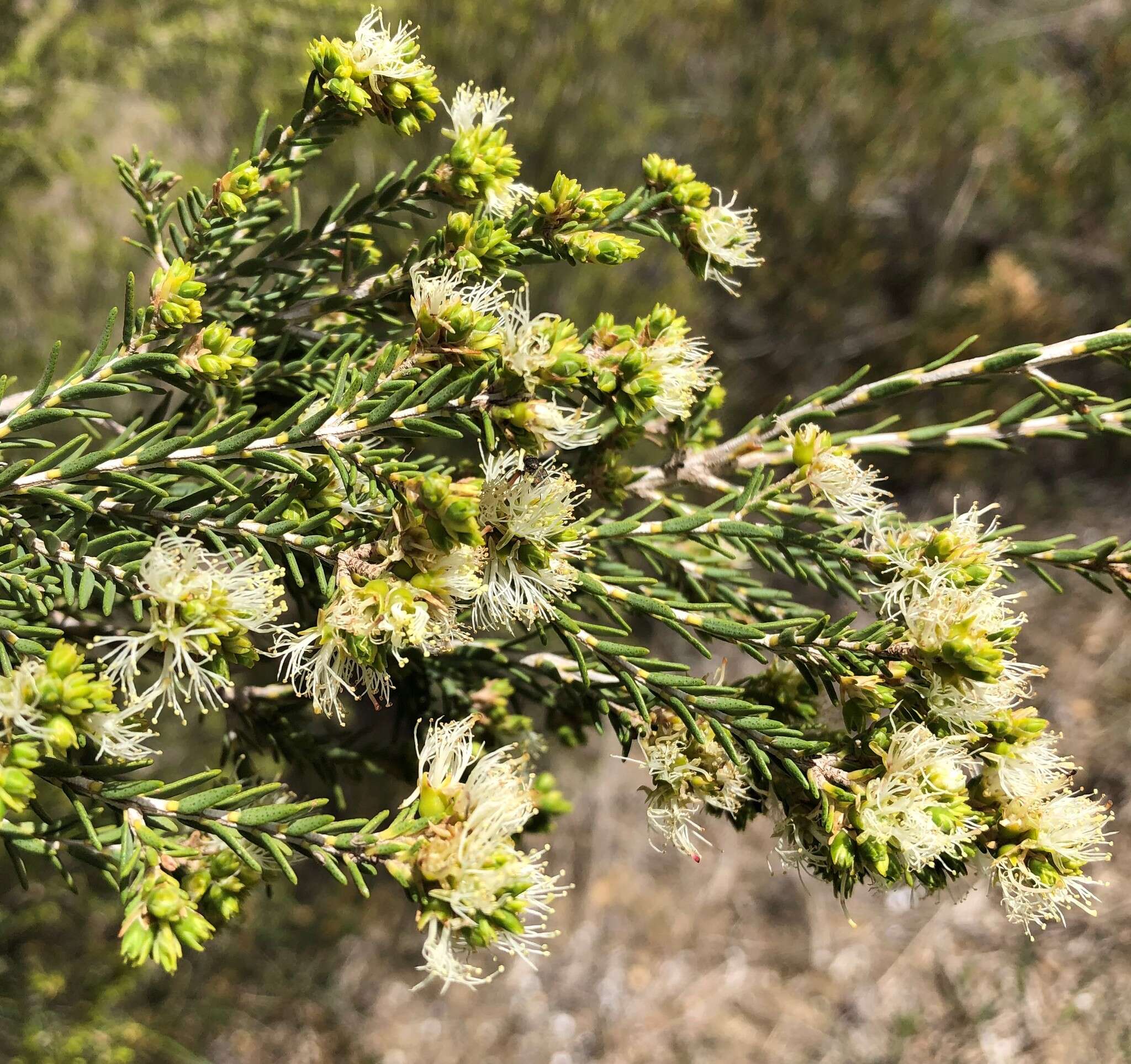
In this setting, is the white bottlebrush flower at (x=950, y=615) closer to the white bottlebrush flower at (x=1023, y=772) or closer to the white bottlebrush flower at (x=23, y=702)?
the white bottlebrush flower at (x=1023, y=772)

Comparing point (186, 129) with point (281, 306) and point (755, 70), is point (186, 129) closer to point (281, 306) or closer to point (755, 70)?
point (755, 70)

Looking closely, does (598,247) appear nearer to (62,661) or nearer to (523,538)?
(523,538)

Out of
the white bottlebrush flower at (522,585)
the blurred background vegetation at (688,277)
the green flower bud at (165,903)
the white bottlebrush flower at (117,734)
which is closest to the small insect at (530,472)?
the white bottlebrush flower at (522,585)

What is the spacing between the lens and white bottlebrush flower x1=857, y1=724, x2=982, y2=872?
3.25ft

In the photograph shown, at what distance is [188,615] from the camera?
94 cm

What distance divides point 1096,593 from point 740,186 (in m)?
3.56

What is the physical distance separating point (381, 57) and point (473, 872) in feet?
3.97

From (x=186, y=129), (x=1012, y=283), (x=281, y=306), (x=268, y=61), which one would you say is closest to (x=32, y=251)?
(x=186, y=129)

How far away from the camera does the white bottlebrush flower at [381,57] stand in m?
1.20

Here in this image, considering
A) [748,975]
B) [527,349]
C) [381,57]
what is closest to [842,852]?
[527,349]

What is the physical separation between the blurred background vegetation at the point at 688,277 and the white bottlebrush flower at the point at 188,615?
2955 mm

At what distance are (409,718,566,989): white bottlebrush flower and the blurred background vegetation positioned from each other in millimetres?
2940

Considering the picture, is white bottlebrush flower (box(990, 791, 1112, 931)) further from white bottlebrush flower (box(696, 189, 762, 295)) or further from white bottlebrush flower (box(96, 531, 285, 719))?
white bottlebrush flower (box(96, 531, 285, 719))

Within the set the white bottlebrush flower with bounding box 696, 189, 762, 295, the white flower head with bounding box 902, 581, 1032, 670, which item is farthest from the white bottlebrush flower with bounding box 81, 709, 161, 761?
the white bottlebrush flower with bounding box 696, 189, 762, 295
